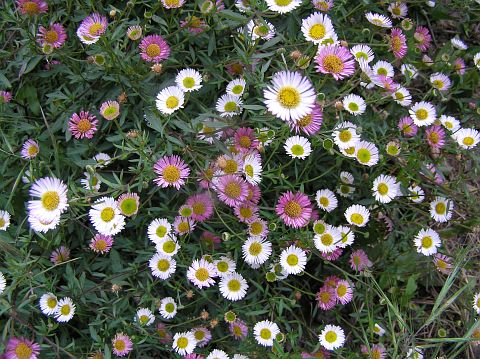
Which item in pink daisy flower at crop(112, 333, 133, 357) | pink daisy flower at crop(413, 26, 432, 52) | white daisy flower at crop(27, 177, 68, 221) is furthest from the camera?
pink daisy flower at crop(413, 26, 432, 52)

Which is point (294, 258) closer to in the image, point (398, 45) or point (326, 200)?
point (326, 200)

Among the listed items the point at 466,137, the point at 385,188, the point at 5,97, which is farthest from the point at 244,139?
the point at 466,137

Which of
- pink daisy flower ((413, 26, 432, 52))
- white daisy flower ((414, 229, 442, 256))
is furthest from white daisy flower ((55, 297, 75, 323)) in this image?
pink daisy flower ((413, 26, 432, 52))

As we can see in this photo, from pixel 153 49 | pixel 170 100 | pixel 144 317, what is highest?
pixel 153 49

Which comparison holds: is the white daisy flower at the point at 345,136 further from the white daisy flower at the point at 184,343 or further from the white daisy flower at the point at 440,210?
the white daisy flower at the point at 184,343

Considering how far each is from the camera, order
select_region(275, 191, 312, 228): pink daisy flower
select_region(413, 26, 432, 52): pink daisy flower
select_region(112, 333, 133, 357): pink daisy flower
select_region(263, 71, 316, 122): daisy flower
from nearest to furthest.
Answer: select_region(263, 71, 316, 122): daisy flower, select_region(112, 333, 133, 357): pink daisy flower, select_region(275, 191, 312, 228): pink daisy flower, select_region(413, 26, 432, 52): pink daisy flower

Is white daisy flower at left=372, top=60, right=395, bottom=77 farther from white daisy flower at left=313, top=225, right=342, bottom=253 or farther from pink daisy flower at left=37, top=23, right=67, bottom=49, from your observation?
pink daisy flower at left=37, top=23, right=67, bottom=49
